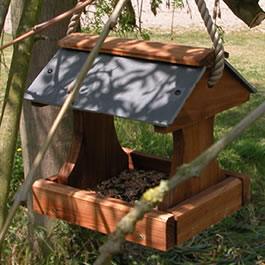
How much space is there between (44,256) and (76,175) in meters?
0.85

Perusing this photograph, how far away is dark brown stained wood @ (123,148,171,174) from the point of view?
2.72 metres

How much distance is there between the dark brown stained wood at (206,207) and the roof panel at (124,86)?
376 mm

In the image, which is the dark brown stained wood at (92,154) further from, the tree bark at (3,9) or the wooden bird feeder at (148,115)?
the tree bark at (3,9)

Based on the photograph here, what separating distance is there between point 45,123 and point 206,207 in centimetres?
115

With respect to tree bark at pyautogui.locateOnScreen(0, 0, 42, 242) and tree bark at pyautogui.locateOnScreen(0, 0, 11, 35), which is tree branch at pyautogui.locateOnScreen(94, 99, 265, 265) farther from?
tree bark at pyautogui.locateOnScreen(0, 0, 42, 242)

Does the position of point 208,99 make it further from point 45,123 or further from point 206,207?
point 45,123

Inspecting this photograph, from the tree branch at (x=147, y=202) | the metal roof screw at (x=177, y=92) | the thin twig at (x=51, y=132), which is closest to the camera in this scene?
the tree branch at (x=147, y=202)

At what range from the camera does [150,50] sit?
83.9 inches

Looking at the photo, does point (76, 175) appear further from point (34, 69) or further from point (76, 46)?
point (34, 69)

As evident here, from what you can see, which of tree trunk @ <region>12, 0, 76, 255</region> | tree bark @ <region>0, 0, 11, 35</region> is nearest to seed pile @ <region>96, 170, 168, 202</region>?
tree trunk @ <region>12, 0, 76, 255</region>

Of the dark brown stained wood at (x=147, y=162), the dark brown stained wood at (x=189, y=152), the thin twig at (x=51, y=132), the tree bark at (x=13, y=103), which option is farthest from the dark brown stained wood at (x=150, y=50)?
the thin twig at (x=51, y=132)

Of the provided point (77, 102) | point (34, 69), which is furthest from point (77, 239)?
point (77, 102)

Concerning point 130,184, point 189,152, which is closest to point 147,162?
point 130,184

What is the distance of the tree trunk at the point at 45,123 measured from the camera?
3.01 meters
